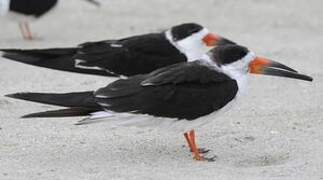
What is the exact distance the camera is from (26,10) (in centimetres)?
951

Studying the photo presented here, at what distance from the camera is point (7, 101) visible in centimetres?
664

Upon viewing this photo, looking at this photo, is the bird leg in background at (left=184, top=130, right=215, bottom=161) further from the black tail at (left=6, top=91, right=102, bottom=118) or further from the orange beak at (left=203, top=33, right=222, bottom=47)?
the orange beak at (left=203, top=33, right=222, bottom=47)

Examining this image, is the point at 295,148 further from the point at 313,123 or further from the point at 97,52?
the point at 97,52

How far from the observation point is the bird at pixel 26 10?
9.46 m

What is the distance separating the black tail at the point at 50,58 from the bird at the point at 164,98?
124cm

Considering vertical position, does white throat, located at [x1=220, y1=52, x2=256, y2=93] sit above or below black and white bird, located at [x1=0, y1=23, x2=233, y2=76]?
above

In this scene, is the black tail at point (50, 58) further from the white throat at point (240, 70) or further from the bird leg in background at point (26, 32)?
the bird leg in background at point (26, 32)

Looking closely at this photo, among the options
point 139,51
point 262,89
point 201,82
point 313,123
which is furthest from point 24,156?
point 262,89

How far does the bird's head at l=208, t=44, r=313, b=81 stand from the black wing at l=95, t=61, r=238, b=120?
0.15 metres

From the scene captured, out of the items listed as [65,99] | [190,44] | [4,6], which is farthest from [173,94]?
[4,6]

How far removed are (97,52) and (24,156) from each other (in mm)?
1530

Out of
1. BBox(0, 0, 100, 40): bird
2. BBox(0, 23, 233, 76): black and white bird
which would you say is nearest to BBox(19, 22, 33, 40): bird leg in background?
BBox(0, 0, 100, 40): bird

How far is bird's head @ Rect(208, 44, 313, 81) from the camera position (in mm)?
5473

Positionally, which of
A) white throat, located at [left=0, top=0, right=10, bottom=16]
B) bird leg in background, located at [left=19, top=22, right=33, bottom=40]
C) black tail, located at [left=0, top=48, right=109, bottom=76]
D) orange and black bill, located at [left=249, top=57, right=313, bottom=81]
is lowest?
bird leg in background, located at [left=19, top=22, right=33, bottom=40]
